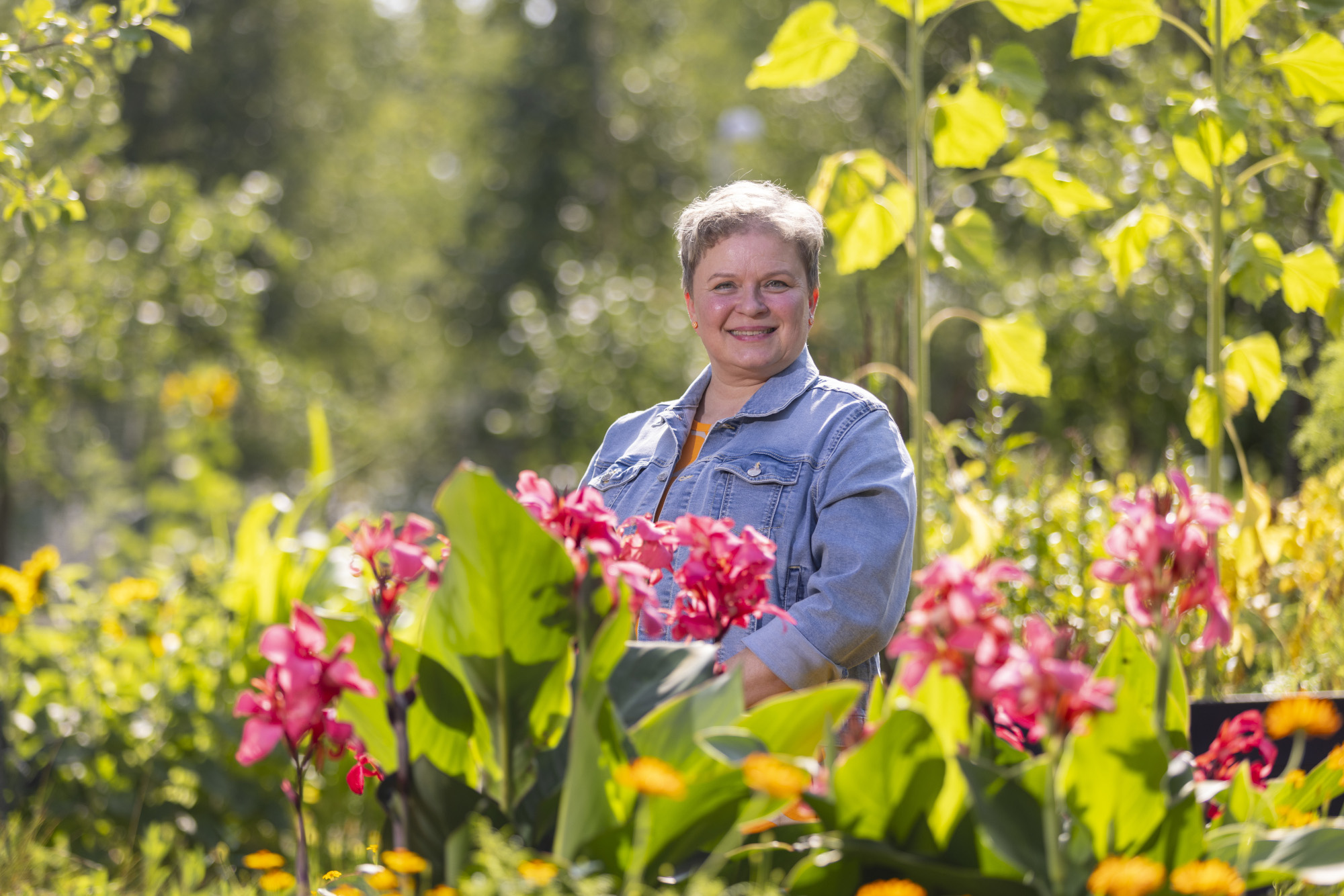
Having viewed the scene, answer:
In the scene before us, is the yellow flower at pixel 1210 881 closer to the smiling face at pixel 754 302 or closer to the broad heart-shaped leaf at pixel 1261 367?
the smiling face at pixel 754 302

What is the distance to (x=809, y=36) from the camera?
9.09ft

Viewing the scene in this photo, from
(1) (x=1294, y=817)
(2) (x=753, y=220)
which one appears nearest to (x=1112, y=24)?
(2) (x=753, y=220)

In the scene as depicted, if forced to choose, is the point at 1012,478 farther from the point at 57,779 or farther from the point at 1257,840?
the point at 57,779

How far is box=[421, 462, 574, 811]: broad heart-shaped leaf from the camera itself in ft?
3.89

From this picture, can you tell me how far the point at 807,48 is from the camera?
2.78m

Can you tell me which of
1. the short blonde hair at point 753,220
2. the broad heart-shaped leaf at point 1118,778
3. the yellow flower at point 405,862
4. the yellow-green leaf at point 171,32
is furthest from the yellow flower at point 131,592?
the broad heart-shaped leaf at point 1118,778

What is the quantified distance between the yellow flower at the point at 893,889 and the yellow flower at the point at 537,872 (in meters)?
0.29

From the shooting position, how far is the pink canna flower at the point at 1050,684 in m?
0.95

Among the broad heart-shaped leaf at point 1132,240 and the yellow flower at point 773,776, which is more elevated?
the broad heart-shaped leaf at point 1132,240

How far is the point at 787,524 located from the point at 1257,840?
0.93 meters

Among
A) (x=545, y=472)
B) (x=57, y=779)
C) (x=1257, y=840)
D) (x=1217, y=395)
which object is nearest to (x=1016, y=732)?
(x=1257, y=840)

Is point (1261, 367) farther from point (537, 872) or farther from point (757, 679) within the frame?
point (537, 872)

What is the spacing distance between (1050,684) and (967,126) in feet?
7.02

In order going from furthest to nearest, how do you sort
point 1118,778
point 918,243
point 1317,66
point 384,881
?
1. point 918,243
2. point 1317,66
3. point 384,881
4. point 1118,778
